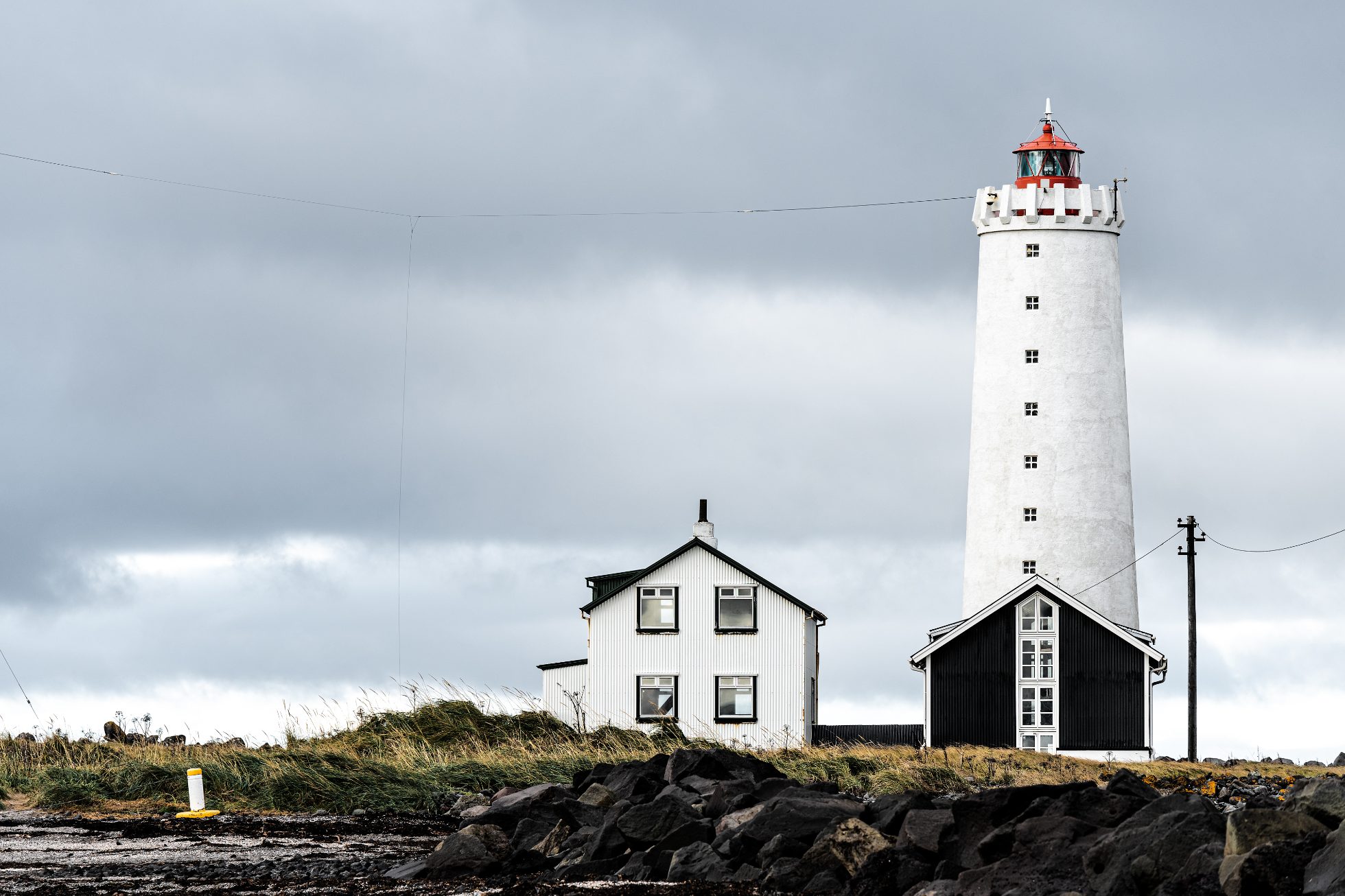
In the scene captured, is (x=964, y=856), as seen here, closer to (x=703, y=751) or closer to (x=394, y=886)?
(x=394, y=886)

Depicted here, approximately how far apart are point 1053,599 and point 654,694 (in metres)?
9.15

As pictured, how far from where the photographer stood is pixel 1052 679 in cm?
3678

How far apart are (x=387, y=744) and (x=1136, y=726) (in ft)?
53.5

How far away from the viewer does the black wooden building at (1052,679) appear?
120 ft

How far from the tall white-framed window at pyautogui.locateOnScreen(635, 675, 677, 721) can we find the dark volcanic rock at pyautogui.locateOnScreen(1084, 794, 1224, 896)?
86.5 ft

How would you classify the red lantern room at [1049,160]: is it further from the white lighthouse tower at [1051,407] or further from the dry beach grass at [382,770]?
the dry beach grass at [382,770]

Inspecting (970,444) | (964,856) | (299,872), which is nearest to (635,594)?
(970,444)

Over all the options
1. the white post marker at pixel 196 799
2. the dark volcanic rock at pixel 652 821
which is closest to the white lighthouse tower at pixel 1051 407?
the white post marker at pixel 196 799

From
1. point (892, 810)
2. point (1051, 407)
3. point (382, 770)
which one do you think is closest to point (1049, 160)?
point (1051, 407)

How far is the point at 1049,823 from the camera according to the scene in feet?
43.6

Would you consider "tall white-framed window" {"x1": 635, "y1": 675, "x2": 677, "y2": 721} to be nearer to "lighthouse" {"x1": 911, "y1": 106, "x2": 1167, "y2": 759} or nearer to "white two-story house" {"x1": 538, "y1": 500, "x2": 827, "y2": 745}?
"white two-story house" {"x1": 538, "y1": 500, "x2": 827, "y2": 745}

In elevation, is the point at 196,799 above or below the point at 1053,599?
below

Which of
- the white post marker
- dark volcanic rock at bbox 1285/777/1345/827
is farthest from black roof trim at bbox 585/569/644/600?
dark volcanic rock at bbox 1285/777/1345/827

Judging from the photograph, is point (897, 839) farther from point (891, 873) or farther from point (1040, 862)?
point (1040, 862)
